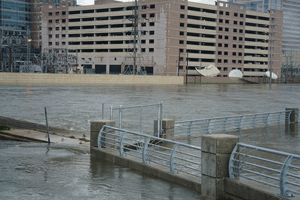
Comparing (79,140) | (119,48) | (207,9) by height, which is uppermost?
(207,9)

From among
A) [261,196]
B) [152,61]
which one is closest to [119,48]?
[152,61]

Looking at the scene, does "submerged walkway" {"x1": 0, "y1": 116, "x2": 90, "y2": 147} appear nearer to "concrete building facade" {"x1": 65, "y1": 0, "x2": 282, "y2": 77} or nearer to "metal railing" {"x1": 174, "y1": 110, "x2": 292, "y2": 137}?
"metal railing" {"x1": 174, "y1": 110, "x2": 292, "y2": 137}

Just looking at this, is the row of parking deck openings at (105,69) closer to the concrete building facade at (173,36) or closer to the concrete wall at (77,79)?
the concrete building facade at (173,36)

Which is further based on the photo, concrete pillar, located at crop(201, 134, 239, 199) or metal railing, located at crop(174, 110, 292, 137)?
metal railing, located at crop(174, 110, 292, 137)

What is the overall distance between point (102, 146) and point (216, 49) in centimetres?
12972

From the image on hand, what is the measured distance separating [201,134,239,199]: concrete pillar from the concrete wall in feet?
227

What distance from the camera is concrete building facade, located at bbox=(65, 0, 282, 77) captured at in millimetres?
125125

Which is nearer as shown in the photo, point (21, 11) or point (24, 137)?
point (24, 137)

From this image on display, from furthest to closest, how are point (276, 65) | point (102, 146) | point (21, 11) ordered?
point (21, 11) < point (276, 65) < point (102, 146)

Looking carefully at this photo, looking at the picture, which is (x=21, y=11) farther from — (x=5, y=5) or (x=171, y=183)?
(x=171, y=183)

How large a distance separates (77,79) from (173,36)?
51268 millimetres

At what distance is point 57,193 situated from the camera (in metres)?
8.95

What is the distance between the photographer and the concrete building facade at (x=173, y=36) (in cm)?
12512

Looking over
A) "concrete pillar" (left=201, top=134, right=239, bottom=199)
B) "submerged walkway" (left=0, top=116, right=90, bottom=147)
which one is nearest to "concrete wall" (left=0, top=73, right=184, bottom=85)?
"submerged walkway" (left=0, top=116, right=90, bottom=147)
